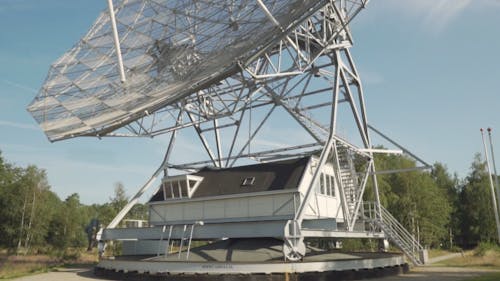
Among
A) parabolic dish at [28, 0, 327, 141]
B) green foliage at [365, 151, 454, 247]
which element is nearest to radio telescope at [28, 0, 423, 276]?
parabolic dish at [28, 0, 327, 141]

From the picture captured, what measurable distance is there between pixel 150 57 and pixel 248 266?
1645cm

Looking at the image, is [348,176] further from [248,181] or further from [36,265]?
[36,265]

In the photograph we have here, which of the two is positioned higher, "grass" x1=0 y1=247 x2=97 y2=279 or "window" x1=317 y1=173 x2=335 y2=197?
"window" x1=317 y1=173 x2=335 y2=197

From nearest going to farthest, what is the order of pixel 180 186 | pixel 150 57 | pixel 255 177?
pixel 150 57 < pixel 255 177 < pixel 180 186

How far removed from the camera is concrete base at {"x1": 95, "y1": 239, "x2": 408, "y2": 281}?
20906 millimetres

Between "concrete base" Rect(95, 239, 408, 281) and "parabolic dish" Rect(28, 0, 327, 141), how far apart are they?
924cm

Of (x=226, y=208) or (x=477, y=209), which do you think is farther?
(x=477, y=209)

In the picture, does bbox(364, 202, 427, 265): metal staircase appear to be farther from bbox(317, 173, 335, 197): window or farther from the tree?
the tree

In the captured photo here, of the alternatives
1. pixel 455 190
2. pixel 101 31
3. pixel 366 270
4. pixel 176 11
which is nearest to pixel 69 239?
pixel 101 31

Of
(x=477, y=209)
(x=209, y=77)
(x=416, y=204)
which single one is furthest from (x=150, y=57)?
(x=477, y=209)

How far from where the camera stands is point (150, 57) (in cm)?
3006

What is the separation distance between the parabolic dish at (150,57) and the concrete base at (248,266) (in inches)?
364

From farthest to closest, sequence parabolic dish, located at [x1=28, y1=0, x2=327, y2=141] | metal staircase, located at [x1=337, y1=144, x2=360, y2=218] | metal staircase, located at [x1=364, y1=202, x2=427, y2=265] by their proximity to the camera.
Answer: metal staircase, located at [x1=337, y1=144, x2=360, y2=218], metal staircase, located at [x1=364, y1=202, x2=427, y2=265], parabolic dish, located at [x1=28, y1=0, x2=327, y2=141]

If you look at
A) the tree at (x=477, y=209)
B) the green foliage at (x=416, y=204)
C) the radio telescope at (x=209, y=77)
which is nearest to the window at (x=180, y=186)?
the radio telescope at (x=209, y=77)
